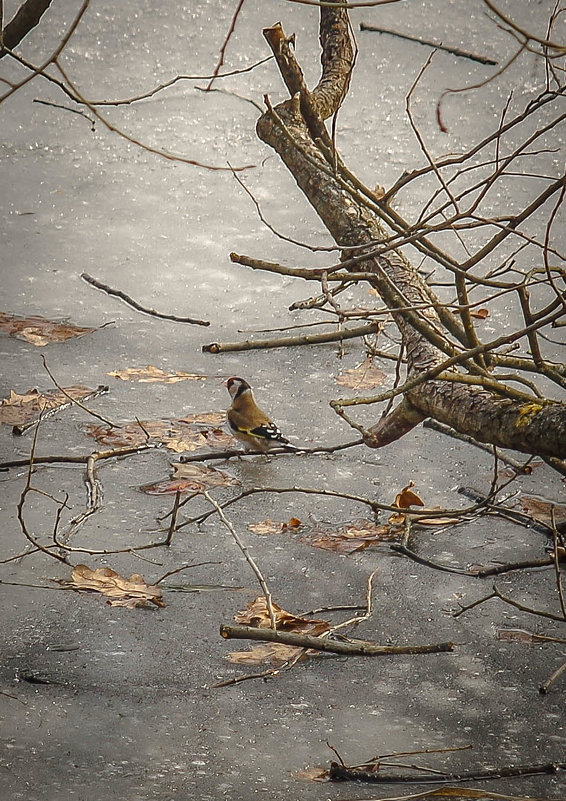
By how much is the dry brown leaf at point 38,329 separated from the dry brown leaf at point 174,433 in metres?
1.13

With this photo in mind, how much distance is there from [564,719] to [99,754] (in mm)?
1150

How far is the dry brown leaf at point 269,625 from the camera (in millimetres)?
2982

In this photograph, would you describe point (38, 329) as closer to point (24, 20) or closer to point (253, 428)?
point (253, 428)

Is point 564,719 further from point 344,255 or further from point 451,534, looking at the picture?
point 344,255

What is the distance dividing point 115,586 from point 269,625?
1.70 feet

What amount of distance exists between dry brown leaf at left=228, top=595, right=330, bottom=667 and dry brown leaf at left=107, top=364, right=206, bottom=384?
2.05 meters

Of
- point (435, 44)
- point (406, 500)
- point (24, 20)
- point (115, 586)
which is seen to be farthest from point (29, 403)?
point (435, 44)

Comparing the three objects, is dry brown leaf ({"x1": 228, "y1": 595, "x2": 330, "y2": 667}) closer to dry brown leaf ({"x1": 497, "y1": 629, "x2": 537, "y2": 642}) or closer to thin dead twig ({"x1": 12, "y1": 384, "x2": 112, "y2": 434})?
dry brown leaf ({"x1": 497, "y1": 629, "x2": 537, "y2": 642})

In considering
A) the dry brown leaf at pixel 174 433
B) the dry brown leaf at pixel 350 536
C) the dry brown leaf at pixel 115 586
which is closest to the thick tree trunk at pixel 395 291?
the dry brown leaf at pixel 350 536

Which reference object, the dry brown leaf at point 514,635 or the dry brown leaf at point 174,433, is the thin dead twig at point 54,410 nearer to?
the dry brown leaf at point 174,433

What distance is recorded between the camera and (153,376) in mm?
5203

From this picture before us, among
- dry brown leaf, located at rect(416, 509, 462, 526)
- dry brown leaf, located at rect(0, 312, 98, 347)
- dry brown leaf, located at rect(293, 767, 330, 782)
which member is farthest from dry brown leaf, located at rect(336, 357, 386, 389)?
dry brown leaf, located at rect(293, 767, 330, 782)

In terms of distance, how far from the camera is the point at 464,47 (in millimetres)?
9430

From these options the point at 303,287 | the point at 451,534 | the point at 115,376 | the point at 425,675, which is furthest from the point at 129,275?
the point at 425,675
